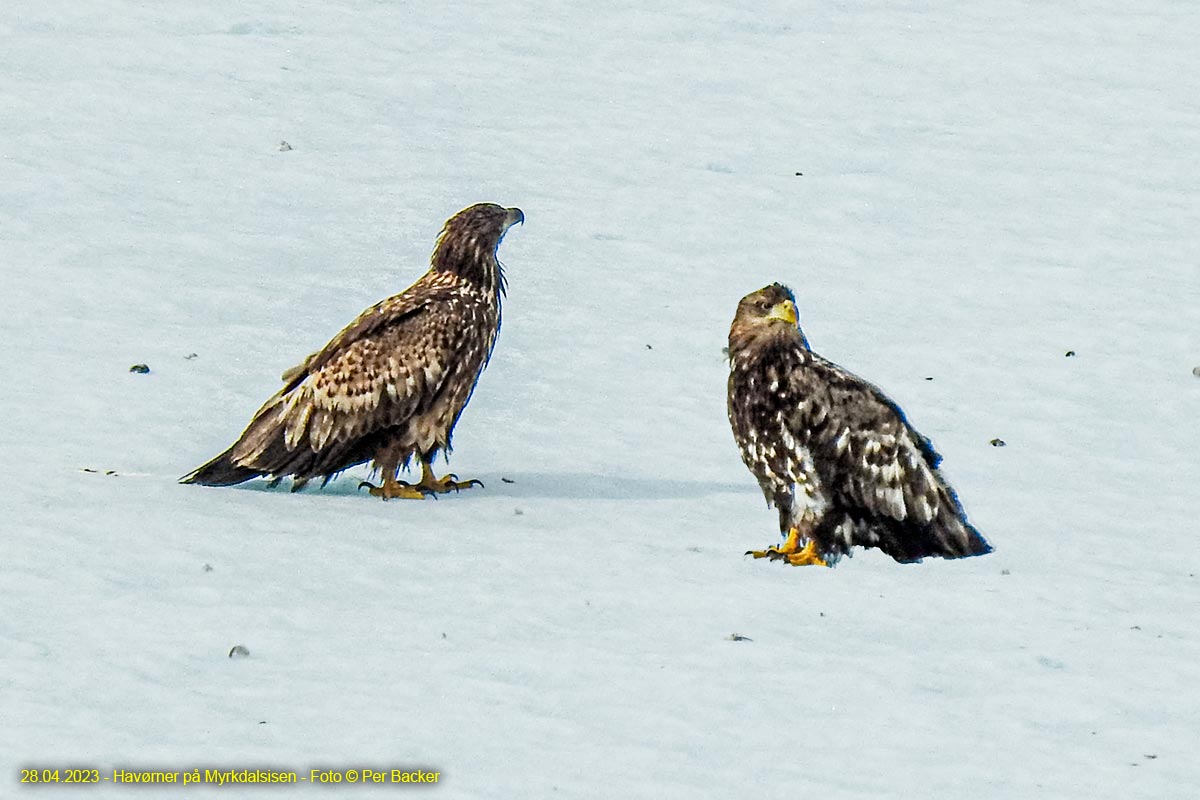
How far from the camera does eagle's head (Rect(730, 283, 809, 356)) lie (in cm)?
795

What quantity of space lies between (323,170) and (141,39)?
348 cm

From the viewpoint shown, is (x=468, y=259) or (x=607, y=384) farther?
(x=607, y=384)

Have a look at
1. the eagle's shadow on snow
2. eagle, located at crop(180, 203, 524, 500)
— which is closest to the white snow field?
the eagle's shadow on snow

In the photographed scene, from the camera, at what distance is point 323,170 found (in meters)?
14.5

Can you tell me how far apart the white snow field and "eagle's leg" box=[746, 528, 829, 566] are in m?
0.12

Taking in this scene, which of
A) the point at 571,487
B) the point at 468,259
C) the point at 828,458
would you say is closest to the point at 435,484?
the point at 571,487

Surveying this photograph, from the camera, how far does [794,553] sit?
25.6 ft

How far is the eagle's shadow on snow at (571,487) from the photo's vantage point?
8883mm

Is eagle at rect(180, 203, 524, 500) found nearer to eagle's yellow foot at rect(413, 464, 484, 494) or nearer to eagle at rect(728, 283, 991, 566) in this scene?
eagle's yellow foot at rect(413, 464, 484, 494)

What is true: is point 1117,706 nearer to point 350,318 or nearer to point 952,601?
point 952,601

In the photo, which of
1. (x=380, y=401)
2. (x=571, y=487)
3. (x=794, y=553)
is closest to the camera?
(x=794, y=553)

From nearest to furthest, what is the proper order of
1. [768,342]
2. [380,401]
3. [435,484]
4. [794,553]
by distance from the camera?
[794,553]
[768,342]
[380,401]
[435,484]

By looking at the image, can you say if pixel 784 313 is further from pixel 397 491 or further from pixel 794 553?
pixel 397 491

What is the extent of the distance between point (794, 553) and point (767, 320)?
0.97 m
